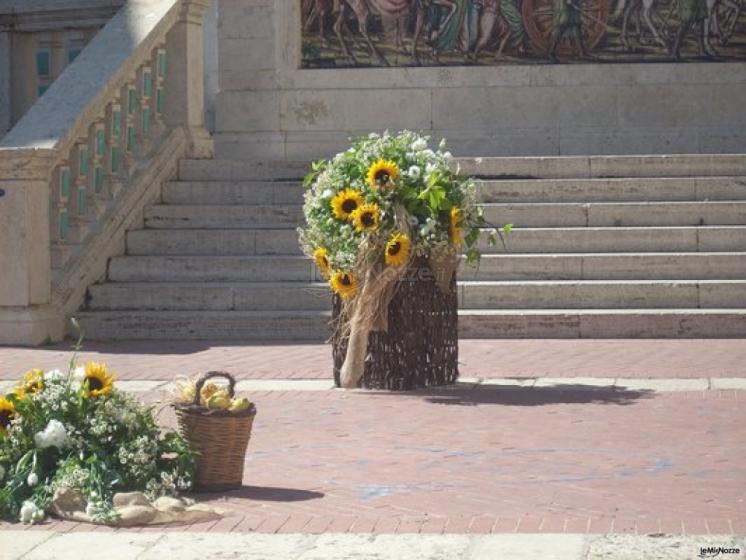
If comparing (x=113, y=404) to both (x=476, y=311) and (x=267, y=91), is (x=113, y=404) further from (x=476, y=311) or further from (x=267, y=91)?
(x=267, y=91)

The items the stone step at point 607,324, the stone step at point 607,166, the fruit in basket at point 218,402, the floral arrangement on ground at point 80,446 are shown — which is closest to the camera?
the floral arrangement on ground at point 80,446

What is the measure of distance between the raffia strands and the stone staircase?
2971mm

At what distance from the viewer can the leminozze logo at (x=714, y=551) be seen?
6.23m

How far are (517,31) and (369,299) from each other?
858 cm

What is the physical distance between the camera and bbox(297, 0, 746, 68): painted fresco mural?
60.7 feet

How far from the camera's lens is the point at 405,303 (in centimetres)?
1082

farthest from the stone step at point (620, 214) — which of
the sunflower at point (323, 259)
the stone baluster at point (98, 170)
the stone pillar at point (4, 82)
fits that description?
the stone pillar at point (4, 82)

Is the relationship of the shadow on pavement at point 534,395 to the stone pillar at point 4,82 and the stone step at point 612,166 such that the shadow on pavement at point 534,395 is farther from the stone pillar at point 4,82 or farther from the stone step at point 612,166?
the stone pillar at point 4,82

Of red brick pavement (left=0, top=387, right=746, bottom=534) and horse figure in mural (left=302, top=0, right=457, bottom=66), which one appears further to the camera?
horse figure in mural (left=302, top=0, right=457, bottom=66)

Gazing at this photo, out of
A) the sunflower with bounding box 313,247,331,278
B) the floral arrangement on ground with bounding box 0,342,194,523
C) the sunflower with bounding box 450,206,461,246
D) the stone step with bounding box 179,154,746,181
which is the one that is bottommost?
the floral arrangement on ground with bounding box 0,342,194,523

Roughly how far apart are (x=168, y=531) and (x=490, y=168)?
9343 mm

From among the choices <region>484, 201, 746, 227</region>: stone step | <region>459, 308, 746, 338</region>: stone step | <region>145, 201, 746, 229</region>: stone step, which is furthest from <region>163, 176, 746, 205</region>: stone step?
<region>459, 308, 746, 338</region>: stone step

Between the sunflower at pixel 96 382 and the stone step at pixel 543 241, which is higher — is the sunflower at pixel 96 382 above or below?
below

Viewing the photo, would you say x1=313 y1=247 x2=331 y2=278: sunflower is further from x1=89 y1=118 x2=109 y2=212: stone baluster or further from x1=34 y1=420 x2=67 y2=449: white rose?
x1=89 y1=118 x2=109 y2=212: stone baluster
